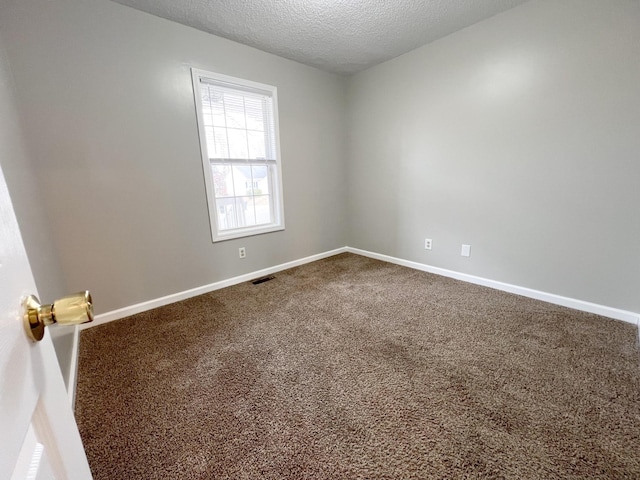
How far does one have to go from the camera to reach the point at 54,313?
1.39 ft

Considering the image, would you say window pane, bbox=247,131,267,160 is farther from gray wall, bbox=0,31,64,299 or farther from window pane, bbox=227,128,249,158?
gray wall, bbox=0,31,64,299

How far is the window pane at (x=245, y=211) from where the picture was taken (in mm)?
2898

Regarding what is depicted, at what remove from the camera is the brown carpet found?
108cm

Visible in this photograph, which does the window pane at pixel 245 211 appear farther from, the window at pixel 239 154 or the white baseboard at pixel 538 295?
the white baseboard at pixel 538 295

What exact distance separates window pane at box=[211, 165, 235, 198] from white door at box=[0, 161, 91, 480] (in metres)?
2.36

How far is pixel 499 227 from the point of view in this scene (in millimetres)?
2498

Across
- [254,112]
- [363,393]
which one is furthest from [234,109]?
[363,393]

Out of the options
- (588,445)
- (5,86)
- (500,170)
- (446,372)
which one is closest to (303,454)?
(446,372)

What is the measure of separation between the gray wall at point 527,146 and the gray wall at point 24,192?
10.1 feet

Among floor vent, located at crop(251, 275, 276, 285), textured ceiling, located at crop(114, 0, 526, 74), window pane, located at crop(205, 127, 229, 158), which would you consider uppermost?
textured ceiling, located at crop(114, 0, 526, 74)

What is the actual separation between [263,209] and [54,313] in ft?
8.93

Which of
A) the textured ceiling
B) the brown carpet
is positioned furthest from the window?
the brown carpet

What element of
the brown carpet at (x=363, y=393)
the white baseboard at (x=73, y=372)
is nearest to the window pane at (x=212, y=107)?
the brown carpet at (x=363, y=393)

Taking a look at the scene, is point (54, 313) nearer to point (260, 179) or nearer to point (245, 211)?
point (245, 211)
